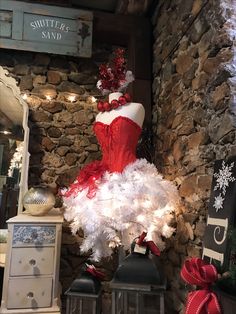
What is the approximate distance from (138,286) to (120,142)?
2.66 ft

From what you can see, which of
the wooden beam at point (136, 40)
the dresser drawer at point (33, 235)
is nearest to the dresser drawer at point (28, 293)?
the dresser drawer at point (33, 235)

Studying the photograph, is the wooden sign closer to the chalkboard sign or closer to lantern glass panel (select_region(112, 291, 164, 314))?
the chalkboard sign

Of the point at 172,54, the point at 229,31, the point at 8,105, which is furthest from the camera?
the point at 8,105

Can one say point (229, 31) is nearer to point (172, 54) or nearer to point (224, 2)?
point (224, 2)

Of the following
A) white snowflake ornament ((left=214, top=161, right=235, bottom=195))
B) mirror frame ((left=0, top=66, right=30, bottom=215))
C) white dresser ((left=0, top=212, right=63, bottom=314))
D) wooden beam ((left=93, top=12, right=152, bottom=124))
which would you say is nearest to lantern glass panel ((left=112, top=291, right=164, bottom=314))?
white snowflake ornament ((left=214, top=161, right=235, bottom=195))

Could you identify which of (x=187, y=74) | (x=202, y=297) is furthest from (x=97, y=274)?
(x=187, y=74)

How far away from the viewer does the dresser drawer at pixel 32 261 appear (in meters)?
1.76

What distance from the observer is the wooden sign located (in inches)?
89.4

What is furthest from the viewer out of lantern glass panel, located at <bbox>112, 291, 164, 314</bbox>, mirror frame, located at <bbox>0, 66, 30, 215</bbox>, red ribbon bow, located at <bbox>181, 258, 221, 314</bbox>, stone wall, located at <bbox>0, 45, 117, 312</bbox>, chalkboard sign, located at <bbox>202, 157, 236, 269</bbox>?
stone wall, located at <bbox>0, 45, 117, 312</bbox>

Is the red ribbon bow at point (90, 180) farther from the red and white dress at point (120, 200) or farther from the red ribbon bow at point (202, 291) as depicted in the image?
the red ribbon bow at point (202, 291)

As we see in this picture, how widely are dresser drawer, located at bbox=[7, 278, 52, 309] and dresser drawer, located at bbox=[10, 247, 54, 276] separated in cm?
5

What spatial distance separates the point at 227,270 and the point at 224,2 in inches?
46.8

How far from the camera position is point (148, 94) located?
93.3 inches

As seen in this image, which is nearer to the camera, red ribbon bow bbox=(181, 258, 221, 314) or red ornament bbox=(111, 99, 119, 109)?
red ribbon bow bbox=(181, 258, 221, 314)
